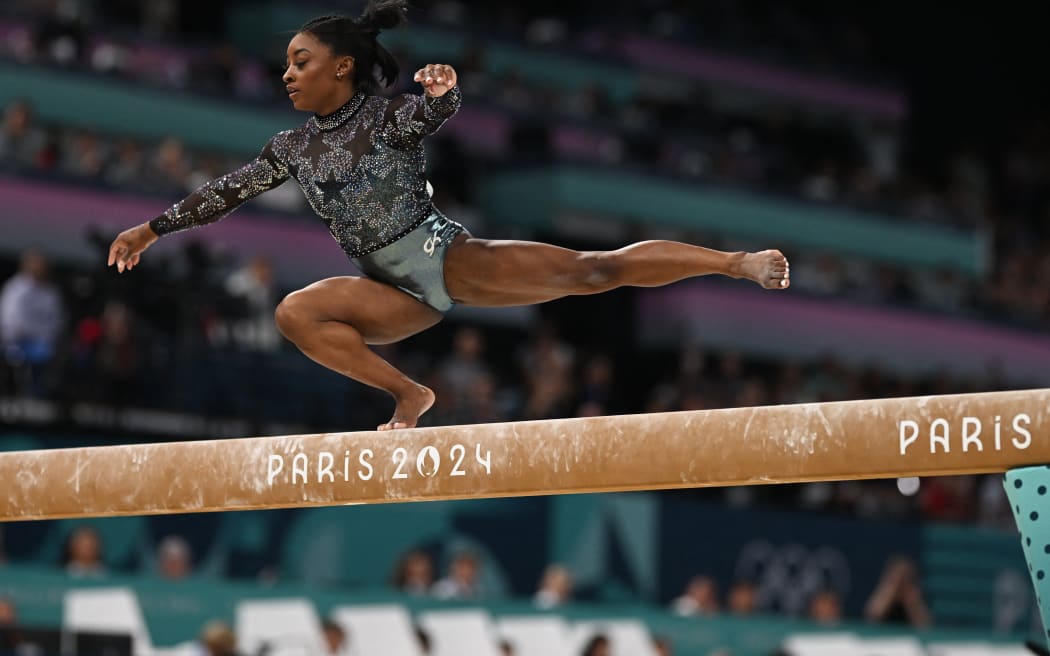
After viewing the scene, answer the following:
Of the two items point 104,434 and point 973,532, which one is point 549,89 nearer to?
point 973,532

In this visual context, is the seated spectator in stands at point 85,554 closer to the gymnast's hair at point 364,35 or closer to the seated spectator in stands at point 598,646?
the seated spectator in stands at point 598,646

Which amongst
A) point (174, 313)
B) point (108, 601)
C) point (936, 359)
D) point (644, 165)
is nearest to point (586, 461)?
point (108, 601)

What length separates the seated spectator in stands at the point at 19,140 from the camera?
13.4 meters

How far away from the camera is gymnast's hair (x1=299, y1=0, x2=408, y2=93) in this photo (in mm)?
5805

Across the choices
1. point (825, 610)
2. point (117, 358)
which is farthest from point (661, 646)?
point (117, 358)

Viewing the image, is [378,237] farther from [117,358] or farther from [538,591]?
[538,591]

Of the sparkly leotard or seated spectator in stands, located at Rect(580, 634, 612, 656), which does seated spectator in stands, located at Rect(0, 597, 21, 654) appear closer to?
seated spectator in stands, located at Rect(580, 634, 612, 656)

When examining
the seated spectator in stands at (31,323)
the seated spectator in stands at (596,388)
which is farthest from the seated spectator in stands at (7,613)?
the seated spectator in stands at (596,388)

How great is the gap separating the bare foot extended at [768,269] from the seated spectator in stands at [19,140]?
933cm

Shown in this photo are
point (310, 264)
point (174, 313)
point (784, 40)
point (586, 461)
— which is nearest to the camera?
point (586, 461)

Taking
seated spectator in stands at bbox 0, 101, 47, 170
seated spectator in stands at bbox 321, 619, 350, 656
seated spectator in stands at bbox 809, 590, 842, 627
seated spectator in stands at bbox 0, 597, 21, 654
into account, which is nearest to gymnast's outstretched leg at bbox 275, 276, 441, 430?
seated spectator in stands at bbox 0, 597, 21, 654

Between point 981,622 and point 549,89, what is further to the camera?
point 549,89

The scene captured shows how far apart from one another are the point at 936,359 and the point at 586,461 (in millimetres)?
15670

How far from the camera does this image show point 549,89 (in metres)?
19.2
